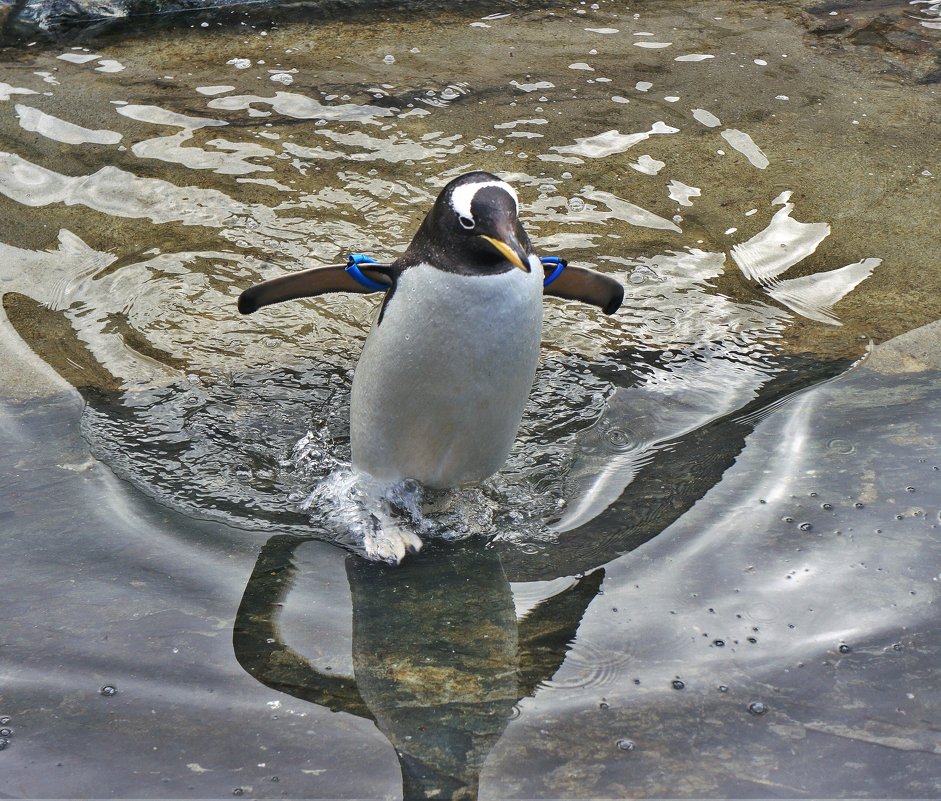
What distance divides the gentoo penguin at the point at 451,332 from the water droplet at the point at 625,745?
105cm

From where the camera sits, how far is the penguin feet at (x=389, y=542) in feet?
9.62

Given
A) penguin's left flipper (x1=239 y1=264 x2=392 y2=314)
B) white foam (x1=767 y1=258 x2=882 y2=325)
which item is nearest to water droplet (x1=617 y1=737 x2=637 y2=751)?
penguin's left flipper (x1=239 y1=264 x2=392 y2=314)

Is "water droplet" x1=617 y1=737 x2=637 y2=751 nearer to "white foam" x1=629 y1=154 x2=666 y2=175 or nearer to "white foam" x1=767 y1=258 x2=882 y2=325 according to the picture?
"white foam" x1=767 y1=258 x2=882 y2=325

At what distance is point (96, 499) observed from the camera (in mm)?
3094

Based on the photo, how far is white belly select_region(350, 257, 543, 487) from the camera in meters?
2.85

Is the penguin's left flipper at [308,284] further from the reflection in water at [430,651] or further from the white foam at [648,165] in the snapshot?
the white foam at [648,165]

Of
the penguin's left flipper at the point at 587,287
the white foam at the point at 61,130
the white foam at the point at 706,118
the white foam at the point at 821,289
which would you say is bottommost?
the white foam at the point at 821,289

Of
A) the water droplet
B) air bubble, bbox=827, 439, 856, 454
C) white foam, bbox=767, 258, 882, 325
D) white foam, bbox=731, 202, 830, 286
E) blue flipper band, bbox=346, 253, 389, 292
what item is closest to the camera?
the water droplet

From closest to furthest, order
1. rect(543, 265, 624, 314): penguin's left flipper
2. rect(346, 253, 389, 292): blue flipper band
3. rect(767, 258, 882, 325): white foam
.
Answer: rect(346, 253, 389, 292): blue flipper band, rect(543, 265, 624, 314): penguin's left flipper, rect(767, 258, 882, 325): white foam

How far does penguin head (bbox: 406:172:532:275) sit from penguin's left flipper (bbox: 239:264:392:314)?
0.60ft

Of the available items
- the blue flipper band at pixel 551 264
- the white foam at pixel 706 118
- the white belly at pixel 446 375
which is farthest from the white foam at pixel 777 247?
the white belly at pixel 446 375

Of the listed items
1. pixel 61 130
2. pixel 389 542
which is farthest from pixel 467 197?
pixel 61 130

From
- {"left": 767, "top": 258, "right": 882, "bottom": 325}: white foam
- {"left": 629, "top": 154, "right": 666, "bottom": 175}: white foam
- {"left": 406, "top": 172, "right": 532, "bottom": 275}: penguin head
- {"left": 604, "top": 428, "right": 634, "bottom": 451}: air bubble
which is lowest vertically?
{"left": 604, "top": 428, "right": 634, "bottom": 451}: air bubble

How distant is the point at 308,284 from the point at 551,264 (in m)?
0.70
